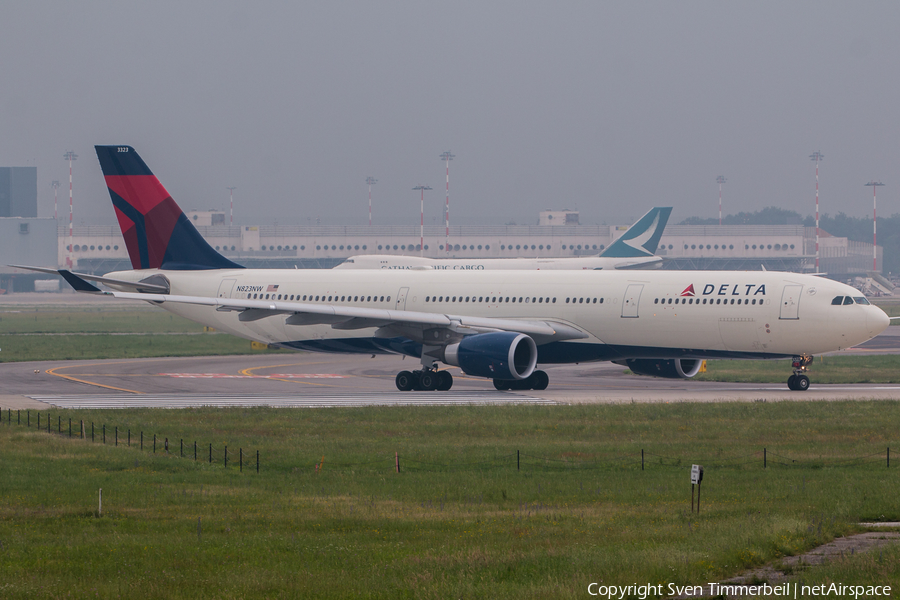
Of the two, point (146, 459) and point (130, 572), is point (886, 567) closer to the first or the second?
point (130, 572)

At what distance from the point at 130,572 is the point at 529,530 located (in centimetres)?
676

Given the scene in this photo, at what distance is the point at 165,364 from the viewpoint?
61188 millimetres

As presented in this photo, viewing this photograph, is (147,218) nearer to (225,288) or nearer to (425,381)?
(225,288)

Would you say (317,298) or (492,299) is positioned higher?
(492,299)

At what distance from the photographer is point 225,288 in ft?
170

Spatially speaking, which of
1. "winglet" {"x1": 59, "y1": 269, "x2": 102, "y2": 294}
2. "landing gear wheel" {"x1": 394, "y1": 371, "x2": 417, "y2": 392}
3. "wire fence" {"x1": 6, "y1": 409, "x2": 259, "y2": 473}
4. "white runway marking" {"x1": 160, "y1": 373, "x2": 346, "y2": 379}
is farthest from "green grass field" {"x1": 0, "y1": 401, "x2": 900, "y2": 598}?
"white runway marking" {"x1": 160, "y1": 373, "x2": 346, "y2": 379}

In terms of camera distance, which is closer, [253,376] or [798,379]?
[798,379]

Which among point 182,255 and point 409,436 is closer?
point 409,436

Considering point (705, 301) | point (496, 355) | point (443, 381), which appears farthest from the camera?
point (443, 381)

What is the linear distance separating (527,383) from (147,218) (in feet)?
63.5

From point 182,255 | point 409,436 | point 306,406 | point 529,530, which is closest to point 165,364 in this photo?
point 182,255

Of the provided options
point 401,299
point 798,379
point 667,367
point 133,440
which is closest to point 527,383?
point 667,367

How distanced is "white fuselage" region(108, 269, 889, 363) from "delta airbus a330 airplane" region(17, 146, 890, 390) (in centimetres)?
5

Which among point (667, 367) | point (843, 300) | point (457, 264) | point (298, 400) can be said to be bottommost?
point (298, 400)
